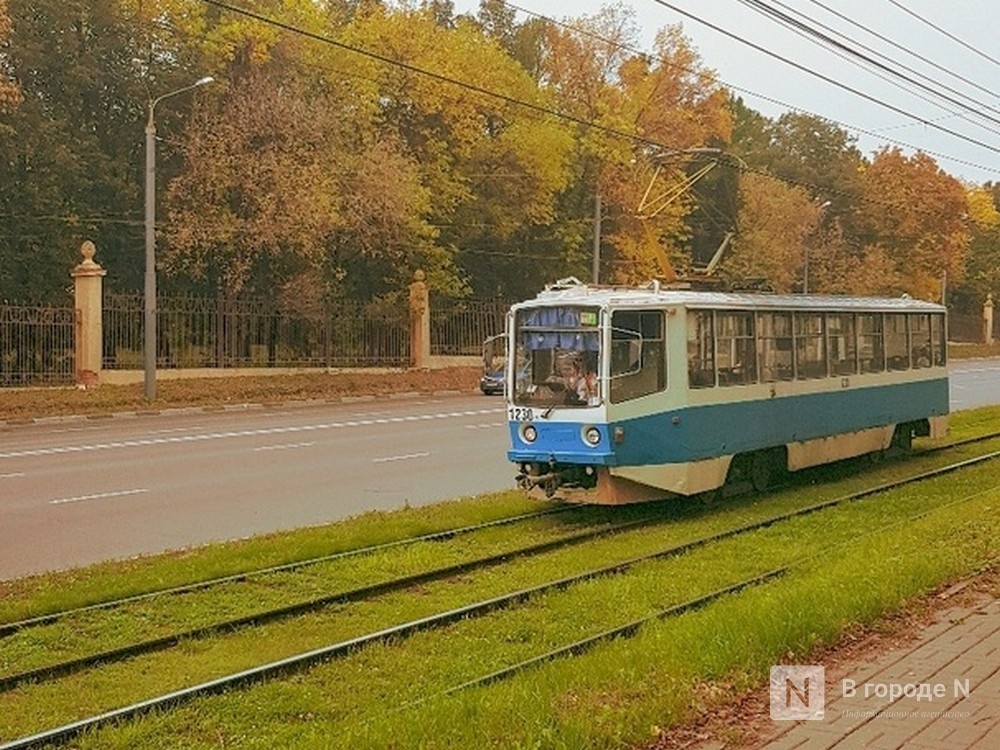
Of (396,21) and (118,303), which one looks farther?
(396,21)

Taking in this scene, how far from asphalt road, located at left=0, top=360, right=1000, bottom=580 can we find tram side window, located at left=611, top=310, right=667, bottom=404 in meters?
3.31

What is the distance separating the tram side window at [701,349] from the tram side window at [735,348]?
179mm

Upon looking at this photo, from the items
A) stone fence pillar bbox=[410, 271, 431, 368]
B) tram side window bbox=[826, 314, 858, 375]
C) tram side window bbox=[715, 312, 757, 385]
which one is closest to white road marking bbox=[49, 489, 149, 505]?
tram side window bbox=[715, 312, 757, 385]

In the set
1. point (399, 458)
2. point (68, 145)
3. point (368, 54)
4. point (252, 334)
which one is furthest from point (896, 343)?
point (68, 145)

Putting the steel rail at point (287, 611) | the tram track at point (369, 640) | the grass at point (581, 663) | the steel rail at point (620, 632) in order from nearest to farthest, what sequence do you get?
the grass at point (581, 663) < the tram track at point (369, 640) < the steel rail at point (620, 632) < the steel rail at point (287, 611)

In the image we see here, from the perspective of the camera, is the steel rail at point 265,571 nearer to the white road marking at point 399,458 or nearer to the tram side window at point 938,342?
the white road marking at point 399,458

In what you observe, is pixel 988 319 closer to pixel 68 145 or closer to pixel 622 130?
pixel 622 130

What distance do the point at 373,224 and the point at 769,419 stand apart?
79.9ft

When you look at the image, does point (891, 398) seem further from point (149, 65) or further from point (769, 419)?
point (149, 65)

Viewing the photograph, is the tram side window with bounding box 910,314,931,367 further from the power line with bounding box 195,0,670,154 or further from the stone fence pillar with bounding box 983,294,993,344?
the stone fence pillar with bounding box 983,294,993,344

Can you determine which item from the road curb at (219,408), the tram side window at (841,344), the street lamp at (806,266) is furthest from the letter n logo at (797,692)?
the street lamp at (806,266)

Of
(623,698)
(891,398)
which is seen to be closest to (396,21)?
(891,398)

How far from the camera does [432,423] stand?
1090 inches

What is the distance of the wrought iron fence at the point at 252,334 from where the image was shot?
3369cm
